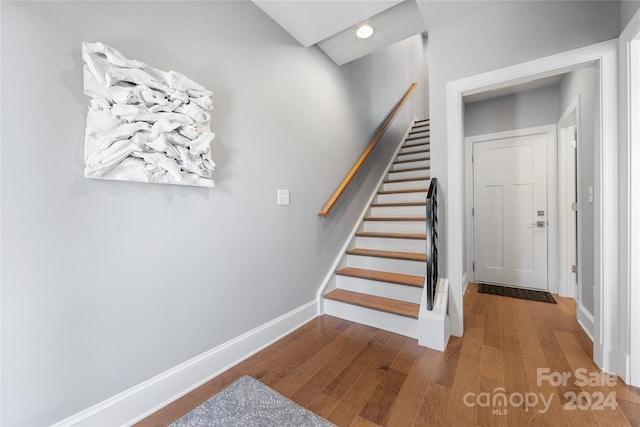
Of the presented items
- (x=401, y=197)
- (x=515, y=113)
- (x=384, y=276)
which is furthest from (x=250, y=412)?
(x=515, y=113)

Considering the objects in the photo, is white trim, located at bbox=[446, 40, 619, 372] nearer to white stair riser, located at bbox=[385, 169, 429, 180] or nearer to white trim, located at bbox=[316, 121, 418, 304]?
white stair riser, located at bbox=[385, 169, 429, 180]

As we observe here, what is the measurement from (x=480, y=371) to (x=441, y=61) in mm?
2251

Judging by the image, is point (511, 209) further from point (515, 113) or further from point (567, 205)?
point (515, 113)

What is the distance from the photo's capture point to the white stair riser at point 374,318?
1985 millimetres

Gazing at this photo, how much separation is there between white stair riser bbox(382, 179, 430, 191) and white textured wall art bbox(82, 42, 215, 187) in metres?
2.62

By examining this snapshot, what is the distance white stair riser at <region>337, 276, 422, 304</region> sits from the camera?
216cm

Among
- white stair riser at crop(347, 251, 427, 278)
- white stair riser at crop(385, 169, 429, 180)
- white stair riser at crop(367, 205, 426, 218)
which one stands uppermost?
white stair riser at crop(385, 169, 429, 180)

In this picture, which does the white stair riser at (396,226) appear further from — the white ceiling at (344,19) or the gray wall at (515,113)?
the white ceiling at (344,19)

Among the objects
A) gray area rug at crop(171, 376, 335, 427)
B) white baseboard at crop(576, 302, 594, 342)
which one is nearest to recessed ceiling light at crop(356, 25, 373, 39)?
gray area rug at crop(171, 376, 335, 427)

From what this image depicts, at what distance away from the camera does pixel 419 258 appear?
2.29m

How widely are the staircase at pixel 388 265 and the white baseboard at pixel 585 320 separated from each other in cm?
123

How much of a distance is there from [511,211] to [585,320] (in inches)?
57.6

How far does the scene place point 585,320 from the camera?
2055 millimetres

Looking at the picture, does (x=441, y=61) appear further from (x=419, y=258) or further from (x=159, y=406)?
(x=159, y=406)
